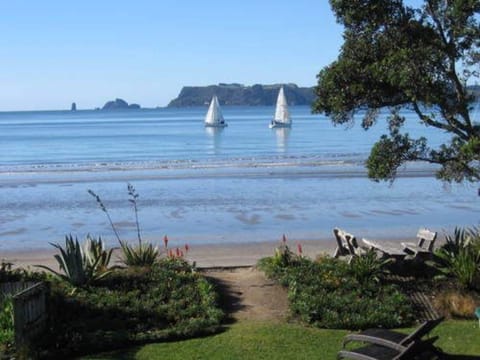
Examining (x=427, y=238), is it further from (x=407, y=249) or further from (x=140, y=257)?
(x=140, y=257)

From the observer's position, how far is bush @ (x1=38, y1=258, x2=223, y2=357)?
1037 cm

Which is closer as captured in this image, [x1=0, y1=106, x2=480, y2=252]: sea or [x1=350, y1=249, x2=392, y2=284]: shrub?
[x1=350, y1=249, x2=392, y2=284]: shrub

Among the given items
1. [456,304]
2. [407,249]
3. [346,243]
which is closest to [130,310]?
[456,304]

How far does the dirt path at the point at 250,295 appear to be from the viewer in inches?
471

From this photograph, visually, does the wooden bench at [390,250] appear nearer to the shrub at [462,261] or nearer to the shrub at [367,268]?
the shrub at [367,268]

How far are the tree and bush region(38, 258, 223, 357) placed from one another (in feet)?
13.2

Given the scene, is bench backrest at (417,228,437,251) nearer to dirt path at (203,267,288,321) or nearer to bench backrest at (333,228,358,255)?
bench backrest at (333,228,358,255)

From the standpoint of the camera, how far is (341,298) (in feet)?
39.7

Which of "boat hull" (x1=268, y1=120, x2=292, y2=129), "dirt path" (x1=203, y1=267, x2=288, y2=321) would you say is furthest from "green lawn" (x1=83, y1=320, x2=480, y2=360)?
"boat hull" (x1=268, y1=120, x2=292, y2=129)

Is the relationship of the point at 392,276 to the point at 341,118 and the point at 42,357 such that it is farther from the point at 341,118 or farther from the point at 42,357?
the point at 42,357

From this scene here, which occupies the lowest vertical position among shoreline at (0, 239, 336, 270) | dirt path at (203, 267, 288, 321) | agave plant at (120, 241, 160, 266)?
shoreline at (0, 239, 336, 270)

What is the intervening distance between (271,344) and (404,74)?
15.2ft

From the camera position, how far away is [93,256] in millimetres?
13781

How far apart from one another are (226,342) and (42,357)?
2488mm
